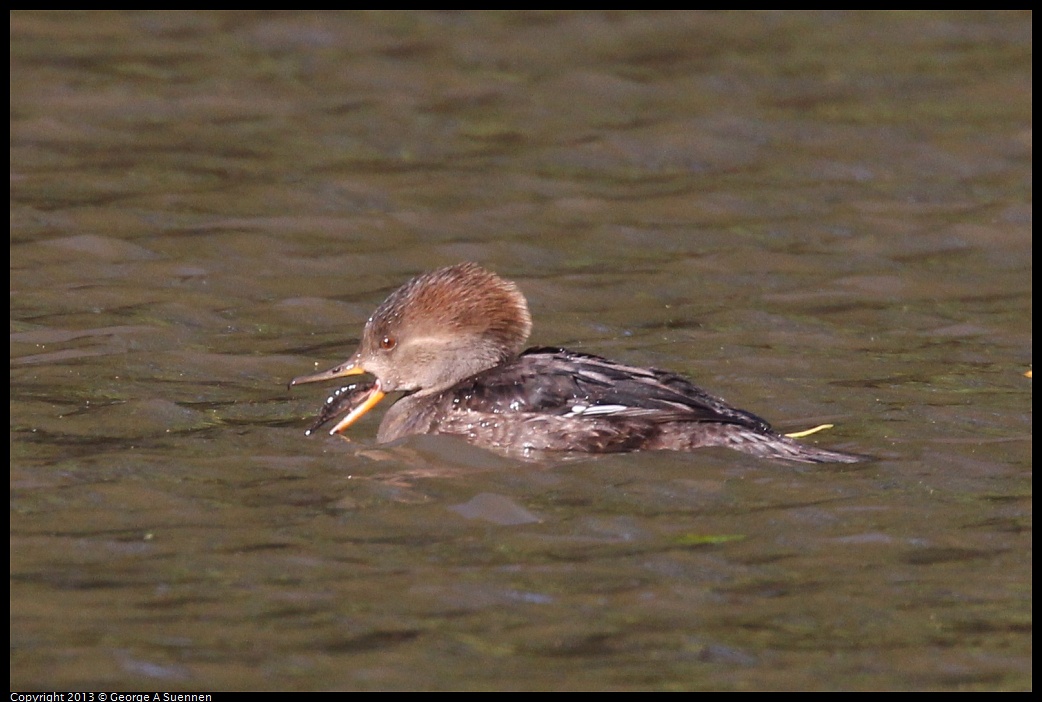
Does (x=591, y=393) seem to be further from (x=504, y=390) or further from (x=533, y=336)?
(x=533, y=336)

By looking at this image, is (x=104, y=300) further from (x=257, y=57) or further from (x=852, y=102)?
(x=852, y=102)

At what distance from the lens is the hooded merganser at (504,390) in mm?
7902

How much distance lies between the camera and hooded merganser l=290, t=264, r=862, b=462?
25.9ft

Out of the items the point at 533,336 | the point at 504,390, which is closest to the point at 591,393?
the point at 504,390

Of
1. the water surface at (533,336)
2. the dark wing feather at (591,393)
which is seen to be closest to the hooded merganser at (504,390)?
the dark wing feather at (591,393)

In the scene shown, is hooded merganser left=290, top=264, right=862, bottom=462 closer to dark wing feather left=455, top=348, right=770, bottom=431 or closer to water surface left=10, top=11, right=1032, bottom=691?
dark wing feather left=455, top=348, right=770, bottom=431

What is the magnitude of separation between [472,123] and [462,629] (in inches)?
302

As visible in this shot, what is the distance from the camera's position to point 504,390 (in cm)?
828

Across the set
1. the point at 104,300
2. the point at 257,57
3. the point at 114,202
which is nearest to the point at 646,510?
the point at 104,300

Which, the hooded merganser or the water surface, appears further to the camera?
the hooded merganser

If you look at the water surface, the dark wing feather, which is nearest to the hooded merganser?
the dark wing feather

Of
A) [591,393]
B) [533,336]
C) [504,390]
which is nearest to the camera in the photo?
[591,393]

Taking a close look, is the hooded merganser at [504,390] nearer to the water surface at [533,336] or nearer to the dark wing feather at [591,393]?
the dark wing feather at [591,393]

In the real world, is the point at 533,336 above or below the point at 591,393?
below
